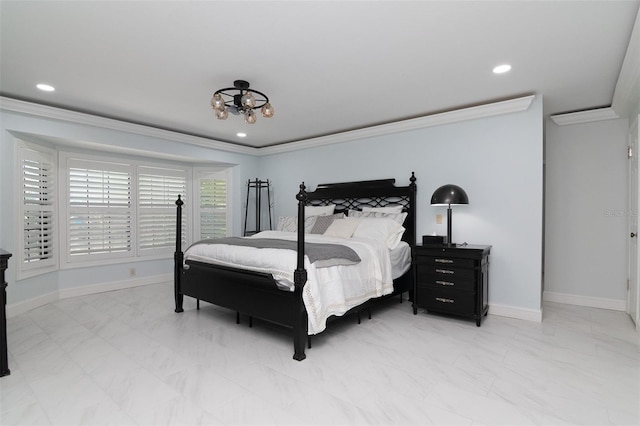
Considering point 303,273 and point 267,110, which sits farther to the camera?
point 267,110

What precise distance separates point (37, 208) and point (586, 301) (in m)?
6.94

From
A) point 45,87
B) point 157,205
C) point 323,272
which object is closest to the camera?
point 323,272

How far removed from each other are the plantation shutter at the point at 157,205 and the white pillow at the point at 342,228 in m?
3.01

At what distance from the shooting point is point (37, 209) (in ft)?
14.0

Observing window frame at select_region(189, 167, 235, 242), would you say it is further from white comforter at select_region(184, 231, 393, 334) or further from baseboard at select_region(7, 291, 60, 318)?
white comforter at select_region(184, 231, 393, 334)

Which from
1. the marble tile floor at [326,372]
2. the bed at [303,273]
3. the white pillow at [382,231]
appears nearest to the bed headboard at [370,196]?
the bed at [303,273]

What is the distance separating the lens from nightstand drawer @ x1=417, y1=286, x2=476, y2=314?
3535 millimetres

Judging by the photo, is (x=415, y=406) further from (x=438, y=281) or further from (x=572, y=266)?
(x=572, y=266)

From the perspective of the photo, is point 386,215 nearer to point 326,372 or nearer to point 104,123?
point 326,372

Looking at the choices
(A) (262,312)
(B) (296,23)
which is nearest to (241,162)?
(A) (262,312)

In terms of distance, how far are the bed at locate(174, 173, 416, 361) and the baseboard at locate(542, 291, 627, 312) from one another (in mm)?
1878

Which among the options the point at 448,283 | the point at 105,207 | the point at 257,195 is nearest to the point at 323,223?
the point at 448,283

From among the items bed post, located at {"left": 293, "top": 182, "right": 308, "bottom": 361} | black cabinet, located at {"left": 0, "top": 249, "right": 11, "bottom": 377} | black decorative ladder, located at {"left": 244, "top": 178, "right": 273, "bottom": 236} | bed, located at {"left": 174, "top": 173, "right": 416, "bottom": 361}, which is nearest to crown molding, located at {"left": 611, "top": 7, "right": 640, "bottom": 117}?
bed, located at {"left": 174, "top": 173, "right": 416, "bottom": 361}

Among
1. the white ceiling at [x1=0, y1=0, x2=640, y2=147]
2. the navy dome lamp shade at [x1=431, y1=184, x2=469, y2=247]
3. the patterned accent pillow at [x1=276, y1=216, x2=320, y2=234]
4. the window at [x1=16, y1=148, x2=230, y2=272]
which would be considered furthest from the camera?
the patterned accent pillow at [x1=276, y1=216, x2=320, y2=234]
